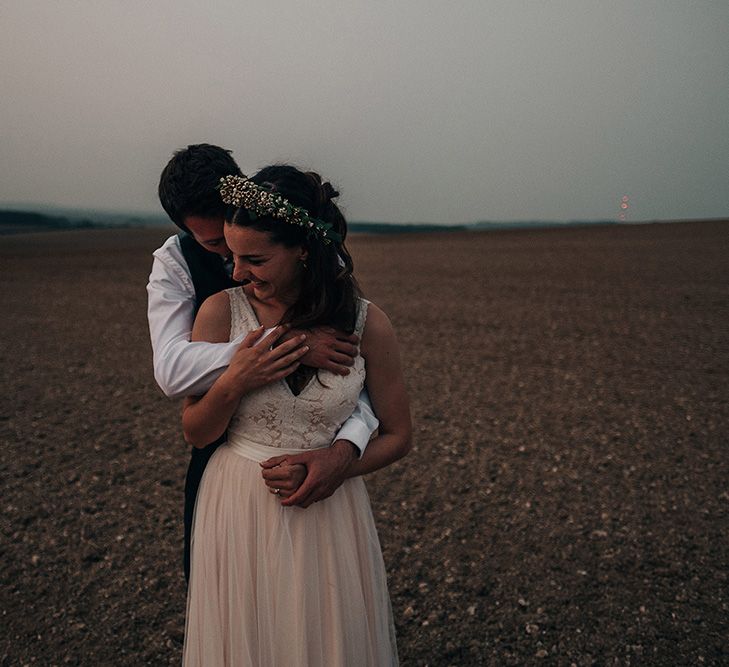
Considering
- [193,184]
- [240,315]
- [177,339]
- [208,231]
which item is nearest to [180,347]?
[177,339]

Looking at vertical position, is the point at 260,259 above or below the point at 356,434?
above

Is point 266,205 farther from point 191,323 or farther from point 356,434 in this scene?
point 356,434

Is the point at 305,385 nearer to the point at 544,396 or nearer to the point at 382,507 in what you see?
the point at 382,507

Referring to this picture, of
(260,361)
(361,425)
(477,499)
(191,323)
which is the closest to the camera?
(260,361)

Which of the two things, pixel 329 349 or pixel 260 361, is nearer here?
pixel 260 361

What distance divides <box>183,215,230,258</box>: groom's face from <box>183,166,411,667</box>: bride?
0.25 meters

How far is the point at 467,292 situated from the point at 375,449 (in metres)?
16.7

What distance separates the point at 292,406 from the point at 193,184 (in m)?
0.87

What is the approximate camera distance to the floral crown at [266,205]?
6.36ft

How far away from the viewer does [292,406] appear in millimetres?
2080

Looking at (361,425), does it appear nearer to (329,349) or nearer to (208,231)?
(329,349)

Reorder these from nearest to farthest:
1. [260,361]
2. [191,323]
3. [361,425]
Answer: [260,361], [361,425], [191,323]

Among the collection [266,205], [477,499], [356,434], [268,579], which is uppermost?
[266,205]

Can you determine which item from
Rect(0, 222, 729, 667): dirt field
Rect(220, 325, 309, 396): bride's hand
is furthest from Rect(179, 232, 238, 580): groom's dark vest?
Rect(0, 222, 729, 667): dirt field
